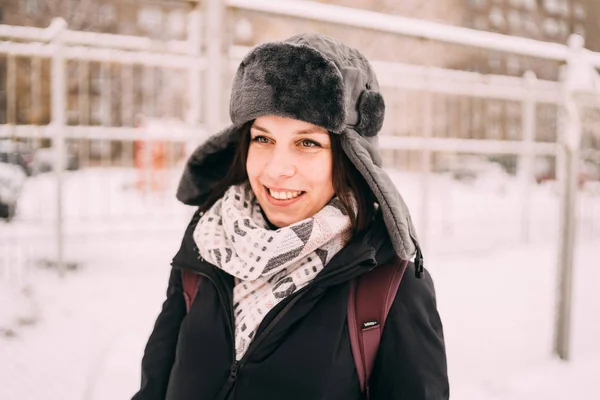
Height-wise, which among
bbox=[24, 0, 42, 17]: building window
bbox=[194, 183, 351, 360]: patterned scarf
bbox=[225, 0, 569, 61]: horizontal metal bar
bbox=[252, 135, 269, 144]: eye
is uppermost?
bbox=[24, 0, 42, 17]: building window

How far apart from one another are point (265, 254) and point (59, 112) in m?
2.87

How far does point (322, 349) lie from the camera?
111 centimetres

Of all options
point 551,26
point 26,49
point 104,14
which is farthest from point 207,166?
point 551,26

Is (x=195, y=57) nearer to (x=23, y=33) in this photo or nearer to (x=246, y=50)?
(x=246, y=50)

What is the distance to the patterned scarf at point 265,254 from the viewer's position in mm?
1184

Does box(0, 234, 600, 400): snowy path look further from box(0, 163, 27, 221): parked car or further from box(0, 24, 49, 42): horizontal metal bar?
box(0, 24, 49, 42): horizontal metal bar

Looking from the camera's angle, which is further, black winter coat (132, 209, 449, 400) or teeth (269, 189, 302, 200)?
teeth (269, 189, 302, 200)

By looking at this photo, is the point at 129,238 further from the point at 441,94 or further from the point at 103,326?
the point at 441,94

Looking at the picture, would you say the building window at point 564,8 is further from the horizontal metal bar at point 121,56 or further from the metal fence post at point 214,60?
the metal fence post at point 214,60

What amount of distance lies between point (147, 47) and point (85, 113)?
1094 millimetres

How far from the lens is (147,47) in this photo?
3447mm

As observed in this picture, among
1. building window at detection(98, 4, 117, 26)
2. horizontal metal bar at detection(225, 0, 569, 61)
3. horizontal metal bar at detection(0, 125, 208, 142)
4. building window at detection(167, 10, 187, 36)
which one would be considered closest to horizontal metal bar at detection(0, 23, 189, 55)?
building window at detection(167, 10, 187, 36)

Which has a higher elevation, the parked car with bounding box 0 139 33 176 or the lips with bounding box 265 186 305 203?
the parked car with bounding box 0 139 33 176

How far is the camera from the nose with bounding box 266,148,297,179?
47.1 inches
